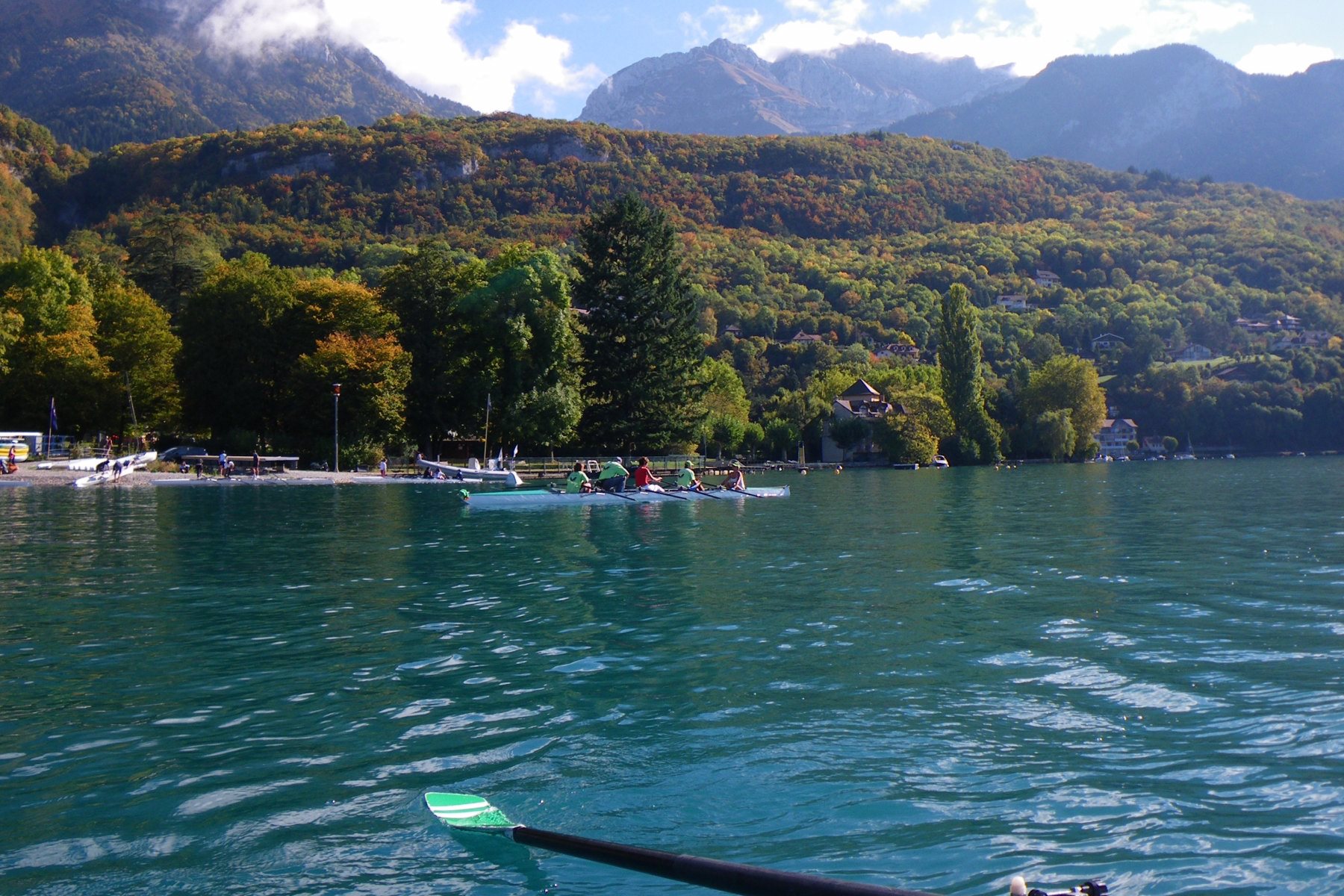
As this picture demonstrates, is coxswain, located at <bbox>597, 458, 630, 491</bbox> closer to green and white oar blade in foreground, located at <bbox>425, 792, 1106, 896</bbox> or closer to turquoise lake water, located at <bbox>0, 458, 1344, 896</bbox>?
turquoise lake water, located at <bbox>0, 458, 1344, 896</bbox>

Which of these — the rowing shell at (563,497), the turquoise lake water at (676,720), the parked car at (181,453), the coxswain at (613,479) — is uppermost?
the parked car at (181,453)

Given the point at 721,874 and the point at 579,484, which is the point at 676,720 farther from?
the point at 579,484

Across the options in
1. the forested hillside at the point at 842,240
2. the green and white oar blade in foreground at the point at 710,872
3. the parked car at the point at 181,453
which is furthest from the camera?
the forested hillside at the point at 842,240

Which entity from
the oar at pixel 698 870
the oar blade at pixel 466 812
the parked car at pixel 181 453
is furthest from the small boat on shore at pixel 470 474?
the oar at pixel 698 870

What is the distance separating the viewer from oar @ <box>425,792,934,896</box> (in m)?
3.75

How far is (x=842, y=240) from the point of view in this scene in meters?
175

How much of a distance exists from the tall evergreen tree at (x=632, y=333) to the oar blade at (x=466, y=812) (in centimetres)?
5663

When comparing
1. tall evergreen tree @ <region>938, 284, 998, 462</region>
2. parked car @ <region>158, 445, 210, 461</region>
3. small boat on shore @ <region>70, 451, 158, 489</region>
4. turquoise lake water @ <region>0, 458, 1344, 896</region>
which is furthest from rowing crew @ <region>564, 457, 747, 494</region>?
→ tall evergreen tree @ <region>938, 284, 998, 462</region>

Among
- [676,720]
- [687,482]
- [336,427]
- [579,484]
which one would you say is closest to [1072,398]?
[336,427]

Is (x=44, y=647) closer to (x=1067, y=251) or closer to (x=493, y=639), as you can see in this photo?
(x=493, y=639)

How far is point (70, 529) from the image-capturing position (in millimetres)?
25531

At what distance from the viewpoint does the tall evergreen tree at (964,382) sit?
9375cm

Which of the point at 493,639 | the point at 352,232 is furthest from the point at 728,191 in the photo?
the point at 493,639

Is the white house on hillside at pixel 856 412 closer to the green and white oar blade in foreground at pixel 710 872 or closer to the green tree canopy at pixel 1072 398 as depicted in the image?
the green tree canopy at pixel 1072 398
